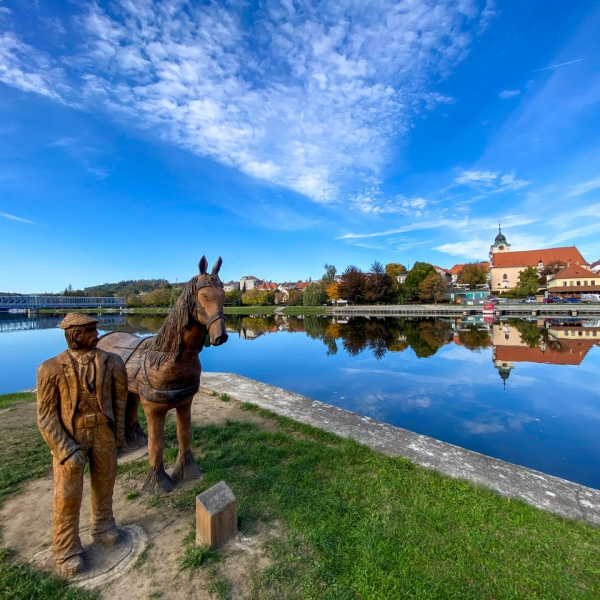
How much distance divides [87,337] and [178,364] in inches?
42.8

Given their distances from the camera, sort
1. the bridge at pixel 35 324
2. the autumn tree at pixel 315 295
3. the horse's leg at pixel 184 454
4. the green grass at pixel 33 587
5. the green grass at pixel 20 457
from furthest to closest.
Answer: the autumn tree at pixel 315 295
the bridge at pixel 35 324
the green grass at pixel 20 457
the horse's leg at pixel 184 454
the green grass at pixel 33 587

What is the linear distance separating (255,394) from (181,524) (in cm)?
446

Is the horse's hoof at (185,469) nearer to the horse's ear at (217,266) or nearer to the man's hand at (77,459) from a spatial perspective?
the man's hand at (77,459)

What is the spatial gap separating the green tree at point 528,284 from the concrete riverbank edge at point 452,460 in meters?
57.2

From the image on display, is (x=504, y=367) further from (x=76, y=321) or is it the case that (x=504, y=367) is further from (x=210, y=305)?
(x=76, y=321)

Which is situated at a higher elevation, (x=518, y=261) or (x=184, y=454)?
(x=518, y=261)

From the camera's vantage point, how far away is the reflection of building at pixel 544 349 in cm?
1273

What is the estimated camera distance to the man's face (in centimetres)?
214

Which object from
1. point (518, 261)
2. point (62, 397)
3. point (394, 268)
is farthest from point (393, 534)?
point (518, 261)

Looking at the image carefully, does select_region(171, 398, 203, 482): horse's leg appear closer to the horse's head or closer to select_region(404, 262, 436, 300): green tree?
the horse's head

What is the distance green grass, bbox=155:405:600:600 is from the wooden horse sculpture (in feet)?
1.52

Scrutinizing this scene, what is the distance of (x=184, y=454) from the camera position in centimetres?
366

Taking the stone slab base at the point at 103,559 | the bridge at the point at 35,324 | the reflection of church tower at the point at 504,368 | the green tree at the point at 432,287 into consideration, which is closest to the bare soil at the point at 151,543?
the stone slab base at the point at 103,559

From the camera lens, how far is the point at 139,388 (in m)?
3.27
